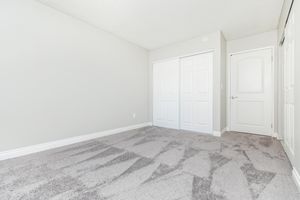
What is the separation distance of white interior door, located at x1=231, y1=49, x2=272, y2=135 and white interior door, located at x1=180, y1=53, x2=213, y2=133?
0.79 m

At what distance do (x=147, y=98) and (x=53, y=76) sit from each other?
2.64m

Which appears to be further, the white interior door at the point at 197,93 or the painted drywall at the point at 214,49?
the white interior door at the point at 197,93

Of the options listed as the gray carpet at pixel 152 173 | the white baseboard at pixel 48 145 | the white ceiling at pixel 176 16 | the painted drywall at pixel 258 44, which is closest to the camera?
the gray carpet at pixel 152 173

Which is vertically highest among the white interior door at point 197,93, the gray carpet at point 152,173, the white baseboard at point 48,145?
the white interior door at point 197,93

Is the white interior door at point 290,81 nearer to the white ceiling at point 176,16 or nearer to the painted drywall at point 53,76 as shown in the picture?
the white ceiling at point 176,16

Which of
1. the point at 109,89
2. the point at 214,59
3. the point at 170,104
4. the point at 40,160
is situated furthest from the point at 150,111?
the point at 40,160

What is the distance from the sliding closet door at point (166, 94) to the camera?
13.3 ft

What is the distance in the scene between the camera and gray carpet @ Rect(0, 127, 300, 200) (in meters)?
1.29

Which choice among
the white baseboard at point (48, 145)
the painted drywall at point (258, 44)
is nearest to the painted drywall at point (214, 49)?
the painted drywall at point (258, 44)

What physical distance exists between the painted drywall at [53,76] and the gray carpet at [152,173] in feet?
1.65

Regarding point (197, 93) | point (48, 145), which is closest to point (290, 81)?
point (197, 93)

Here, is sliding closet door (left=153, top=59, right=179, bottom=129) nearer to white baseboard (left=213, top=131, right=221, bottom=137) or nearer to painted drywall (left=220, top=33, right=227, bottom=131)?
white baseboard (left=213, top=131, right=221, bottom=137)

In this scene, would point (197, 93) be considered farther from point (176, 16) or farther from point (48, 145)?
point (48, 145)

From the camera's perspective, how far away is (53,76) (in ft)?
8.35
